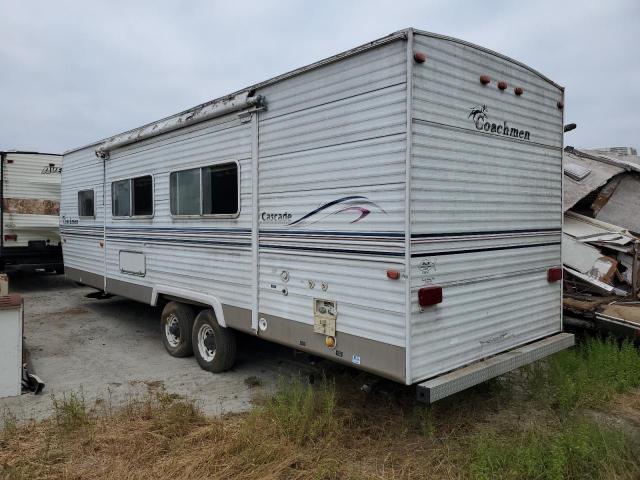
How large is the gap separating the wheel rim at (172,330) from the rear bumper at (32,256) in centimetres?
712

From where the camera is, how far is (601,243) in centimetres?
682

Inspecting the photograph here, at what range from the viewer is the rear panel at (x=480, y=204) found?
3.81 meters

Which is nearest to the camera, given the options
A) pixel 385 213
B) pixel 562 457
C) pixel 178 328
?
pixel 562 457

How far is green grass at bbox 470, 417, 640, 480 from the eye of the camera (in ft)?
11.1

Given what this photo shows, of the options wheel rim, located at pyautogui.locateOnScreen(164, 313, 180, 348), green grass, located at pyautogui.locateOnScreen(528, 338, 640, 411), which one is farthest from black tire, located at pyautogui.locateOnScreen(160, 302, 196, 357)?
green grass, located at pyautogui.locateOnScreen(528, 338, 640, 411)

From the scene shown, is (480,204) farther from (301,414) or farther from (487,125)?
(301,414)

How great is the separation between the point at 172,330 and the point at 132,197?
77.5 inches

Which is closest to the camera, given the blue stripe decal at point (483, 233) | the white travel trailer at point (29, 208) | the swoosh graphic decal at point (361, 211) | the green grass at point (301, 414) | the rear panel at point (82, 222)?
the blue stripe decal at point (483, 233)

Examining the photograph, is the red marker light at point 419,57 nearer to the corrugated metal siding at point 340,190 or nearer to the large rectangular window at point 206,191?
the corrugated metal siding at point 340,190

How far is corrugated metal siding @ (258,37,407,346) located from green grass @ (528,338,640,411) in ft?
6.91

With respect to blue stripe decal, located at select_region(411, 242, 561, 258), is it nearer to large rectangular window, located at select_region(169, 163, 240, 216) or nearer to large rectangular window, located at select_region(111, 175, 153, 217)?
large rectangular window, located at select_region(169, 163, 240, 216)

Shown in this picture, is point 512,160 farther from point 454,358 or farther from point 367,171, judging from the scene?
point 454,358

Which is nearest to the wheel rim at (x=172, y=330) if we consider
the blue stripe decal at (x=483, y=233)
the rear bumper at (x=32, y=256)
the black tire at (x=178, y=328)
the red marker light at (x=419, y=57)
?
the black tire at (x=178, y=328)

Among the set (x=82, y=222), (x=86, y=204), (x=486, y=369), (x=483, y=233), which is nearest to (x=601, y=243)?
(x=483, y=233)
